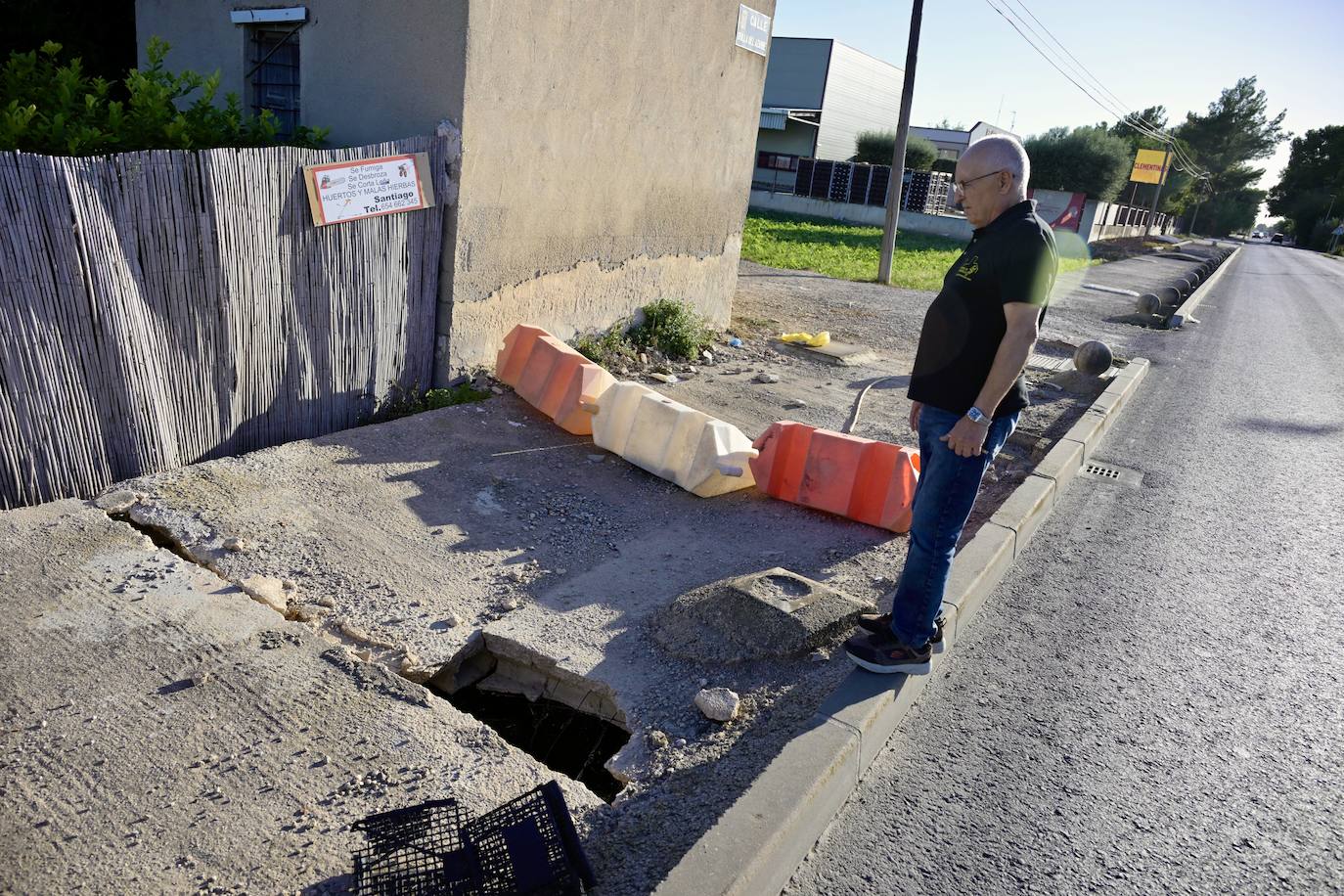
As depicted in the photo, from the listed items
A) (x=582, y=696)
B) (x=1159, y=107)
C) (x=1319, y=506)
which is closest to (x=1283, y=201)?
(x=1159, y=107)

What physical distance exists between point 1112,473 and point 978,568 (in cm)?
323

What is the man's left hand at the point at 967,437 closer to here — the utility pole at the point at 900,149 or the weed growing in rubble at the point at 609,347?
the weed growing in rubble at the point at 609,347

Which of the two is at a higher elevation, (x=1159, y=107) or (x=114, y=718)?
(x=1159, y=107)

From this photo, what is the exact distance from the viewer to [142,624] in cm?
335

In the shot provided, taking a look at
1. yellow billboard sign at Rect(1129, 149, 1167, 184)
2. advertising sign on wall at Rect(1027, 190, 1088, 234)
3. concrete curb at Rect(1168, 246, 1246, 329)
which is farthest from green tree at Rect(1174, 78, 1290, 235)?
concrete curb at Rect(1168, 246, 1246, 329)

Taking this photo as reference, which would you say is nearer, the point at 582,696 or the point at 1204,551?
the point at 582,696

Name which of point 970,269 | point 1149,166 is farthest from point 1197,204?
point 970,269

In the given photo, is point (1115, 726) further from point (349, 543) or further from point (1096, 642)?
point (349, 543)

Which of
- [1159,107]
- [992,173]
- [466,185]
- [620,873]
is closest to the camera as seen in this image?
[620,873]

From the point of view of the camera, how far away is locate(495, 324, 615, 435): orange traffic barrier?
234 inches

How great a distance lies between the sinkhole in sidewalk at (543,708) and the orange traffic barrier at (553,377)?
8.07ft

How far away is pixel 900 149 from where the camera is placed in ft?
56.4

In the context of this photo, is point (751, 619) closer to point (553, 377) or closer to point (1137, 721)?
point (1137, 721)

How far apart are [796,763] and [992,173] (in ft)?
Answer: 7.32
